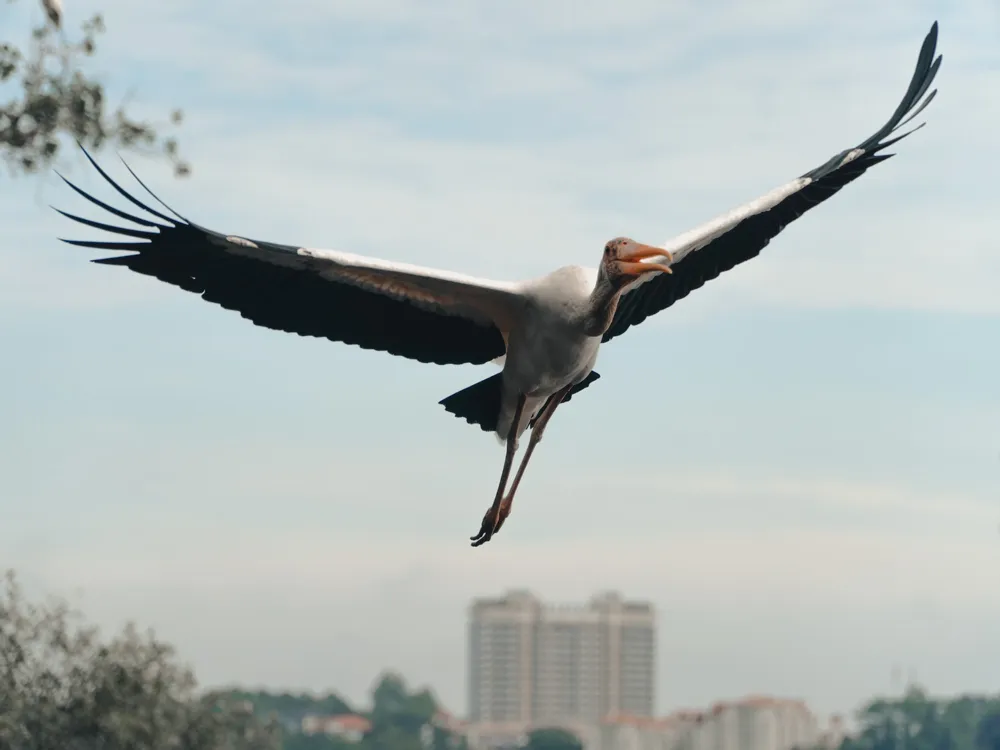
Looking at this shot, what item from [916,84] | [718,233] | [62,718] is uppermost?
[916,84]

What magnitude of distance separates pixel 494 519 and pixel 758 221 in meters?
3.18

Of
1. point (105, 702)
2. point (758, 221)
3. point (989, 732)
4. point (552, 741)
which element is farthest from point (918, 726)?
point (758, 221)

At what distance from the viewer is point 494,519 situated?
44.3 ft

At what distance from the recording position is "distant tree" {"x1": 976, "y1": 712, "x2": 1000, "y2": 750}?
121 m

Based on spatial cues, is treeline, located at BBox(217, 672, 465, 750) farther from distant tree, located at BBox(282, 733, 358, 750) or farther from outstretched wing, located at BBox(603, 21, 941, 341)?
outstretched wing, located at BBox(603, 21, 941, 341)

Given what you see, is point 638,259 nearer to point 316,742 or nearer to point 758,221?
point 758,221

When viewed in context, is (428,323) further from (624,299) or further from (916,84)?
(916,84)

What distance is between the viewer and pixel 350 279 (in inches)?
552

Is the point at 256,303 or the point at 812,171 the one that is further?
the point at 812,171

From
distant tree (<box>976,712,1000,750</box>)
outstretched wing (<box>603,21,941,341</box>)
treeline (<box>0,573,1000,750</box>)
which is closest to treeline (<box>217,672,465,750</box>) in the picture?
distant tree (<box>976,712,1000,750</box>)

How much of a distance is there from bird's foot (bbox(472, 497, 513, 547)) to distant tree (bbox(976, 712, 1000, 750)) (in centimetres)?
10984

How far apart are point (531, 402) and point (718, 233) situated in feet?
5.36

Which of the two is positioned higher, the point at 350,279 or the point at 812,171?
the point at 812,171

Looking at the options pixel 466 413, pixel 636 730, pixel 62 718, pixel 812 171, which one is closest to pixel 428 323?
pixel 466 413
